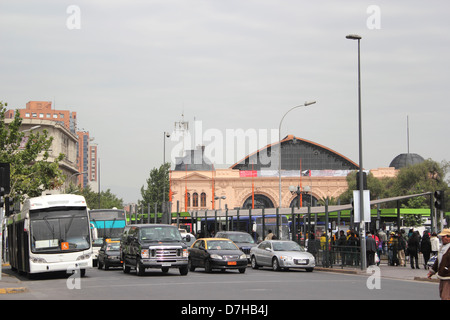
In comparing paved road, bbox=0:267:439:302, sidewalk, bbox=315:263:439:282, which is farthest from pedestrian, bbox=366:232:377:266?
paved road, bbox=0:267:439:302

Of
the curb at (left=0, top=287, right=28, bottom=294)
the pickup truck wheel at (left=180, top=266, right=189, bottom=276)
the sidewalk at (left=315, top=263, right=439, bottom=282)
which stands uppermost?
the curb at (left=0, top=287, right=28, bottom=294)

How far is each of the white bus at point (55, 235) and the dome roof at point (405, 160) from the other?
10876cm

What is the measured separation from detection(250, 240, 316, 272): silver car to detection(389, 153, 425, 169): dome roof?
101096 millimetres

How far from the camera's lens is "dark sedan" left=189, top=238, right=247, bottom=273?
29734 millimetres

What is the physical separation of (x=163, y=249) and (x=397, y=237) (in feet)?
40.8

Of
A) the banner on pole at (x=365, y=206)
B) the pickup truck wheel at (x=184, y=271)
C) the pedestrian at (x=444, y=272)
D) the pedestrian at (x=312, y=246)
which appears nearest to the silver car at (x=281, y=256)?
the banner on pole at (x=365, y=206)

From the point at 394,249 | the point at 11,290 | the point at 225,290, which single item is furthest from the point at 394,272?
the point at 11,290

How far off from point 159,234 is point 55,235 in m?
3.90

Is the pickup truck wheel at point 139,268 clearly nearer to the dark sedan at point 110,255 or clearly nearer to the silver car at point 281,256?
the dark sedan at point 110,255

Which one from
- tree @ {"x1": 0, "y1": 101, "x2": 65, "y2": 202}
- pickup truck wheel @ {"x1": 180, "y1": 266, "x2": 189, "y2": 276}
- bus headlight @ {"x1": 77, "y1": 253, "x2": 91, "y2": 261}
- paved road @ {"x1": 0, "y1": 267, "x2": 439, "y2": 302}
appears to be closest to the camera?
paved road @ {"x1": 0, "y1": 267, "x2": 439, "y2": 302}

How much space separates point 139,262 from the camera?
2767 centimetres

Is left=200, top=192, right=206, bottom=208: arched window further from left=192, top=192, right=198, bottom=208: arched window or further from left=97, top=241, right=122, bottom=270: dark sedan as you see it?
left=97, top=241, right=122, bottom=270: dark sedan

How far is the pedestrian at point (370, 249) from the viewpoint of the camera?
104ft
